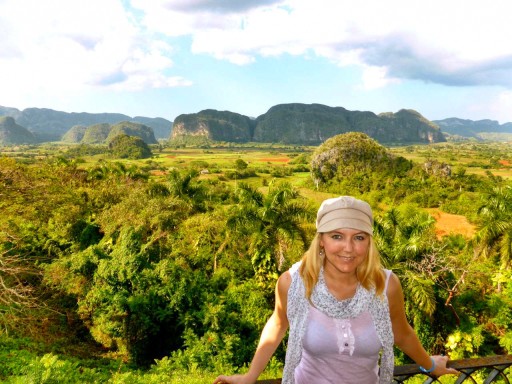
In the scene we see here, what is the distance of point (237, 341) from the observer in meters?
13.1

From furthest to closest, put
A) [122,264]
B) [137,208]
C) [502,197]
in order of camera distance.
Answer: [137,208]
[502,197]
[122,264]

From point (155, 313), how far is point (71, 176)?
20.1 m

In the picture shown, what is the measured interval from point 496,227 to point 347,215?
19.0m

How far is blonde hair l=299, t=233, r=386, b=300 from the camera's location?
6.72 feet

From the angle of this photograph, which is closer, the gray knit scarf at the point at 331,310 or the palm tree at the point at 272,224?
the gray knit scarf at the point at 331,310

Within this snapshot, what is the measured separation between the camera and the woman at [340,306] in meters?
1.97

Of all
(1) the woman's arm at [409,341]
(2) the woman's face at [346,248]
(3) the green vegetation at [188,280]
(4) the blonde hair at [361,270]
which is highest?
(2) the woman's face at [346,248]

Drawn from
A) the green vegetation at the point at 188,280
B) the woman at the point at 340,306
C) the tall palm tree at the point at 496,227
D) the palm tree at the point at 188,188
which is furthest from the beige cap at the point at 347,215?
the palm tree at the point at 188,188

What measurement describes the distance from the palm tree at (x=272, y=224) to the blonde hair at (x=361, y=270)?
45.1 feet

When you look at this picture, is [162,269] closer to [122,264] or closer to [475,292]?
[122,264]

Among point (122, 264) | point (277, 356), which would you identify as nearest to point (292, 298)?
point (277, 356)

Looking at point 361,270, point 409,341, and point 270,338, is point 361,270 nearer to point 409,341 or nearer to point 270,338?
point 409,341

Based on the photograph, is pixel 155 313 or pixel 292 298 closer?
pixel 292 298

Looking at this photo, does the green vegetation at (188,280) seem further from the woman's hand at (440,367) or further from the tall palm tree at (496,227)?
the woman's hand at (440,367)
